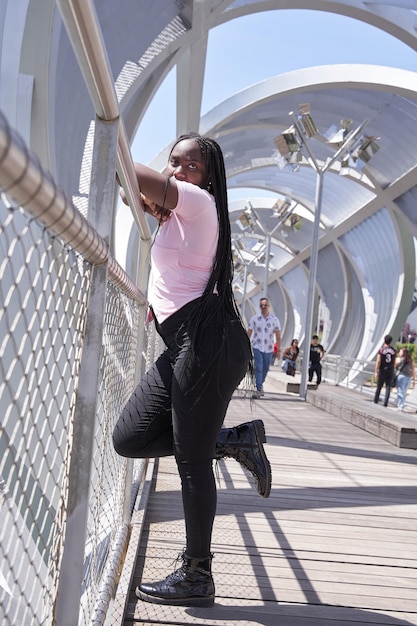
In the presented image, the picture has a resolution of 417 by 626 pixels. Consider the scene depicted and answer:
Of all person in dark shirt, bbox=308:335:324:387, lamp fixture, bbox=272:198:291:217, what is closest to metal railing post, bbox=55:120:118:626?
person in dark shirt, bbox=308:335:324:387

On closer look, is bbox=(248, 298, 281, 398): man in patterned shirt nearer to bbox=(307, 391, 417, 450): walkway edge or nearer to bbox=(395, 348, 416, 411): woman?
bbox=(307, 391, 417, 450): walkway edge

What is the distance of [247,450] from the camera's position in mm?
2605

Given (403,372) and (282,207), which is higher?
(282,207)

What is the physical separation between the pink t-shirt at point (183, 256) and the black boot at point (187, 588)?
2.59 ft

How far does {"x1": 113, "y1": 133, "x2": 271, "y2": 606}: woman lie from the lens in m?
2.21

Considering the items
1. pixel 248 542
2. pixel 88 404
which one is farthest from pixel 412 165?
pixel 88 404

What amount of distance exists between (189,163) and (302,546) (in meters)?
2.00

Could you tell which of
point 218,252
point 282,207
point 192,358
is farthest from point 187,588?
point 282,207

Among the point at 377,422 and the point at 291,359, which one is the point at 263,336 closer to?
the point at 377,422

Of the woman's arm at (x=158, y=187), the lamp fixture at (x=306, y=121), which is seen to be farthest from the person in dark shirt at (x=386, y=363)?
the woman's arm at (x=158, y=187)

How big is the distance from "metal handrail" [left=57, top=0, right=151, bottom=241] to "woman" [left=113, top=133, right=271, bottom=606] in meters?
0.29

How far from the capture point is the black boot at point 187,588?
7.55 feet

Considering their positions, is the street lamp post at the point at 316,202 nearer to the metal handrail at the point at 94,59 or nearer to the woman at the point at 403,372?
the woman at the point at 403,372

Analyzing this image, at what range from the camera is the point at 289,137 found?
14.7 metres
